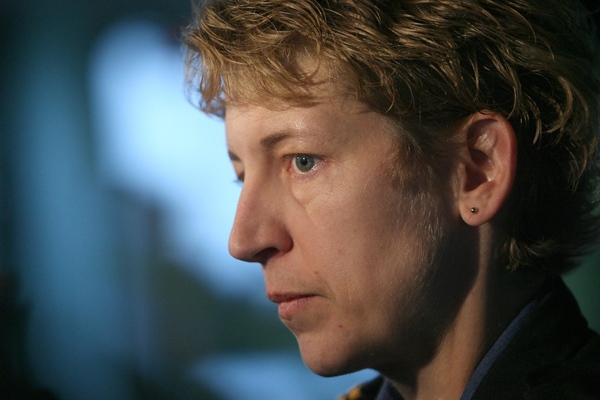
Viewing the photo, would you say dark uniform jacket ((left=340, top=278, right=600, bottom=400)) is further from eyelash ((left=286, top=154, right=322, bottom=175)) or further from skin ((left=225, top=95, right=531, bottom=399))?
eyelash ((left=286, top=154, right=322, bottom=175))

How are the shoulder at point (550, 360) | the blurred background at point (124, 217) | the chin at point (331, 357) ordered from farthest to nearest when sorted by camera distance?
the blurred background at point (124, 217) → the chin at point (331, 357) → the shoulder at point (550, 360)

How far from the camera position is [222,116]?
1407 mm

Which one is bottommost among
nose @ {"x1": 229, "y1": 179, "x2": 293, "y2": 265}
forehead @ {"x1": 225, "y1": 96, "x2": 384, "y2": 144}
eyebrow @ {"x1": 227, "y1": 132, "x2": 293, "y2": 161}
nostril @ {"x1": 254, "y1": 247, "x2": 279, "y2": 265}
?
nostril @ {"x1": 254, "y1": 247, "x2": 279, "y2": 265}

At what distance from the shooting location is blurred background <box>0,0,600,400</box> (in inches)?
74.6

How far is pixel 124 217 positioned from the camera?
208 cm

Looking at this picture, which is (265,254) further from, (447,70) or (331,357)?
(447,70)

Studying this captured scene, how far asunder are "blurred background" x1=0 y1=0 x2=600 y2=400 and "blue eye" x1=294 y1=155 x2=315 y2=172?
948mm

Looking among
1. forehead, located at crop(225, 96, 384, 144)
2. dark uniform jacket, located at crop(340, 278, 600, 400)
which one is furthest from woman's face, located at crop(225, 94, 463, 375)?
dark uniform jacket, located at crop(340, 278, 600, 400)

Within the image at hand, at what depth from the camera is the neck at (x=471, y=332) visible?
1120 mm

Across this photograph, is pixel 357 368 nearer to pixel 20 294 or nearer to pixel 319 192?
pixel 319 192

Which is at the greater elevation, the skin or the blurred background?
the skin

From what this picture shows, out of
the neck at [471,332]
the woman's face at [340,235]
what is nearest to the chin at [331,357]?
the woman's face at [340,235]

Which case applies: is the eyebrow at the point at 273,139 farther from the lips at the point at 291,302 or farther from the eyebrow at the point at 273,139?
the lips at the point at 291,302

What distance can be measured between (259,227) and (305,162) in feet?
0.48
